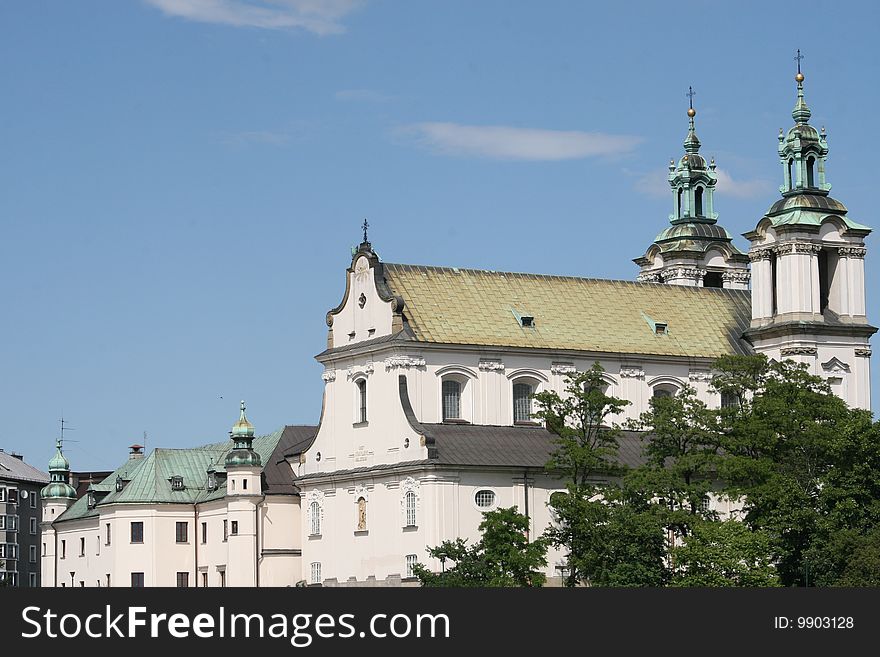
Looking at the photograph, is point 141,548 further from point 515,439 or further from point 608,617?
Result: point 608,617

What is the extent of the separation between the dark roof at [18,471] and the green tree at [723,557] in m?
67.6

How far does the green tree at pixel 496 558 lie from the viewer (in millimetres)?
78375

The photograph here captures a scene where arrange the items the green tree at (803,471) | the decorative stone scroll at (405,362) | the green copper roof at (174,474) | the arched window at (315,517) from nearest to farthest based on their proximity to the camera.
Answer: the green tree at (803,471), the decorative stone scroll at (405,362), the arched window at (315,517), the green copper roof at (174,474)

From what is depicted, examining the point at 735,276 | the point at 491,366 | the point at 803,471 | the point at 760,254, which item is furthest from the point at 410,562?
the point at 735,276

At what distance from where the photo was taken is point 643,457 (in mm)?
90875

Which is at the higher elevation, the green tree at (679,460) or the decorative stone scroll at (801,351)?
the decorative stone scroll at (801,351)

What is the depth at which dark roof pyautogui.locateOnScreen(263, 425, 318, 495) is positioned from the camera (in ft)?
331

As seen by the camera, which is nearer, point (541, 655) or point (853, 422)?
point (541, 655)

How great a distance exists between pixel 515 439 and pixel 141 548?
24369 millimetres

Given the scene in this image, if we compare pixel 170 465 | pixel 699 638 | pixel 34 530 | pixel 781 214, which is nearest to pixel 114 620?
pixel 699 638

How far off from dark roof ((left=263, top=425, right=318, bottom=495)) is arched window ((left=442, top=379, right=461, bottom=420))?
343 inches

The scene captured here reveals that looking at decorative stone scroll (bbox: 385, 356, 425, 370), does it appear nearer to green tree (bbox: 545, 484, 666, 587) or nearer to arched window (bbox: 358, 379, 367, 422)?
arched window (bbox: 358, 379, 367, 422)

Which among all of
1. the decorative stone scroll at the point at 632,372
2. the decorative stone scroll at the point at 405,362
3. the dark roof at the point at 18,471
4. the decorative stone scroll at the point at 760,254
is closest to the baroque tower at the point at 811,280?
the decorative stone scroll at the point at 760,254

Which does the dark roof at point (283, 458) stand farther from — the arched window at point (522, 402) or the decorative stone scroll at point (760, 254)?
the decorative stone scroll at point (760, 254)
